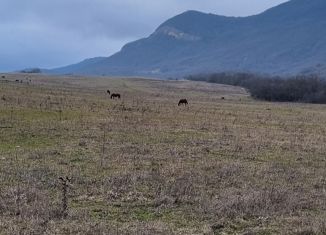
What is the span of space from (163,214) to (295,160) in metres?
10.9

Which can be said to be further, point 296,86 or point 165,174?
point 296,86

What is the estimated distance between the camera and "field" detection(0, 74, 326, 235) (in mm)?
12102

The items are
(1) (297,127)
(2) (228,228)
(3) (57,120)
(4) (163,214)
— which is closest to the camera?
(2) (228,228)

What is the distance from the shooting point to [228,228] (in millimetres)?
11922

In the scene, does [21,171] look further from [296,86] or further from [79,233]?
[296,86]

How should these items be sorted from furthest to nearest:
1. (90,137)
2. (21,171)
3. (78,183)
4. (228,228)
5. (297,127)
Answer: (297,127) < (90,137) < (21,171) < (78,183) < (228,228)

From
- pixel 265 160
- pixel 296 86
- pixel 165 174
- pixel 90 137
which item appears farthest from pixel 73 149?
pixel 296 86

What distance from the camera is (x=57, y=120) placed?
104 ft

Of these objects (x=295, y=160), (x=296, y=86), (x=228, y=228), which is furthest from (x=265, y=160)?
(x=296, y=86)

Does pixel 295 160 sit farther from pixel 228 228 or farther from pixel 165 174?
pixel 228 228

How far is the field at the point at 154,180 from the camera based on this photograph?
1210cm

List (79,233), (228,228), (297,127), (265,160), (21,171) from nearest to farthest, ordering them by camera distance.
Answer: (79,233), (228,228), (21,171), (265,160), (297,127)

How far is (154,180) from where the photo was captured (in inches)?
658

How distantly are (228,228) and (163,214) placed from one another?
1.75m
